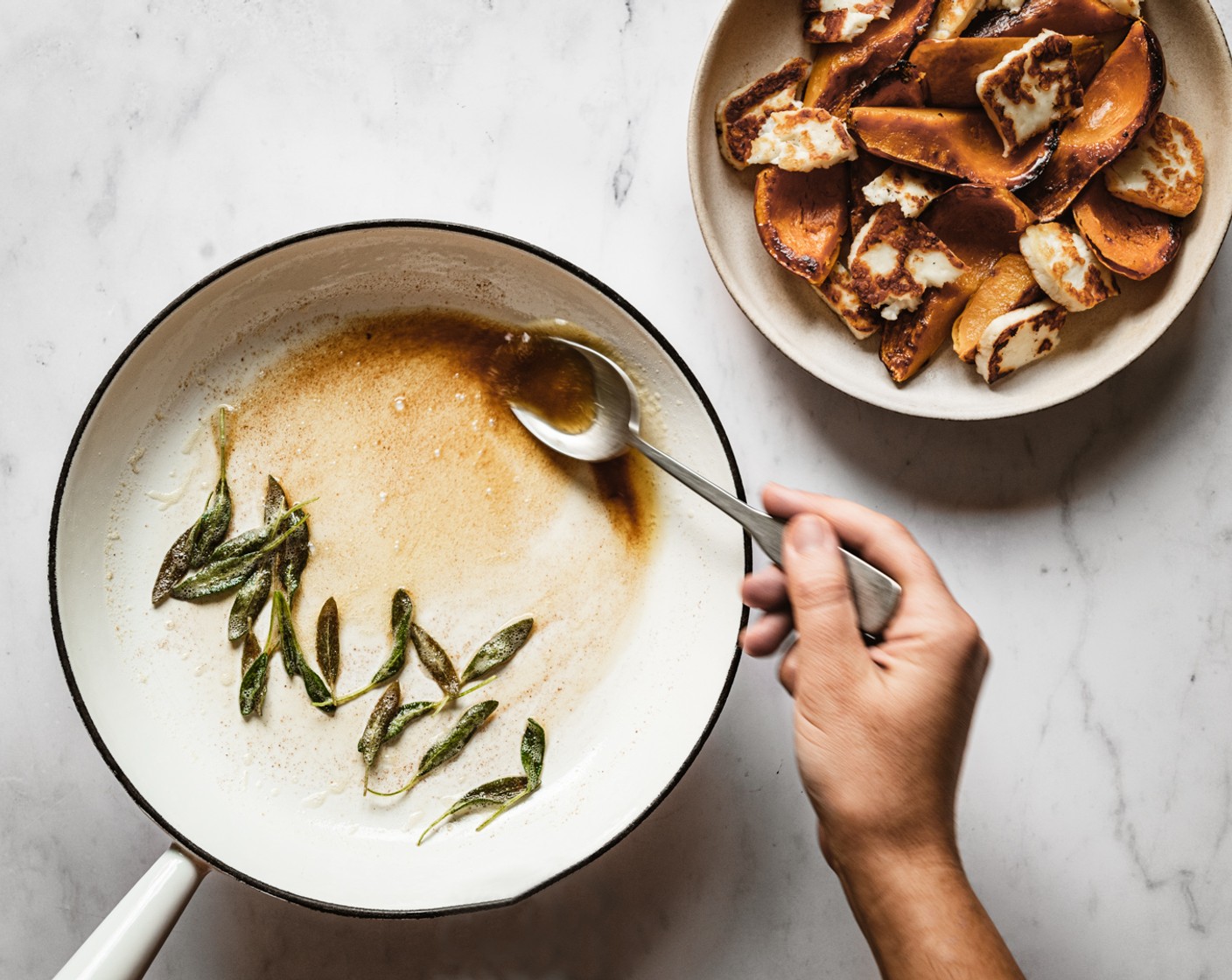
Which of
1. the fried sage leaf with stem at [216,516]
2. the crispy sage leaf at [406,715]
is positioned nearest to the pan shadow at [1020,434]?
the crispy sage leaf at [406,715]

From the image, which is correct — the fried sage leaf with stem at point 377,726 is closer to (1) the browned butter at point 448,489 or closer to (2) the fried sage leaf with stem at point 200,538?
(1) the browned butter at point 448,489

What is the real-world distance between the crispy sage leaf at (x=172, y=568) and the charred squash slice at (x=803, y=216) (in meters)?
0.71

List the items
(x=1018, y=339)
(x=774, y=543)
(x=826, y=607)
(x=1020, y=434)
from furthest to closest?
(x=1020, y=434), (x=1018, y=339), (x=774, y=543), (x=826, y=607)

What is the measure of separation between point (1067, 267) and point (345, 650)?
88cm

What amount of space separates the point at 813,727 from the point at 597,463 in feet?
1.28

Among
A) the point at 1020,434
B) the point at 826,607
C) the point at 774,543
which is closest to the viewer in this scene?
the point at 826,607

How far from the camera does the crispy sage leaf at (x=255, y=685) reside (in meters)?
0.98

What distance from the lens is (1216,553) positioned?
106 centimetres

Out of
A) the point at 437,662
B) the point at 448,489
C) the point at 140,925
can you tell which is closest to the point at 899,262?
the point at 448,489

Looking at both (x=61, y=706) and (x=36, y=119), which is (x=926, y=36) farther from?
(x=61, y=706)

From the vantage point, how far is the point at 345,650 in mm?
999

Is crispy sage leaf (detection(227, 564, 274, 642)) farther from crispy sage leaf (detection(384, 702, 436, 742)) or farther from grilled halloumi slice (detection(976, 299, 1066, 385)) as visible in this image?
grilled halloumi slice (detection(976, 299, 1066, 385))

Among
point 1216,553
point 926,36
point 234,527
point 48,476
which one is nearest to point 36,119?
point 48,476

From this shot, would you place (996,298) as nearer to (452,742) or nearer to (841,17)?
(841,17)
